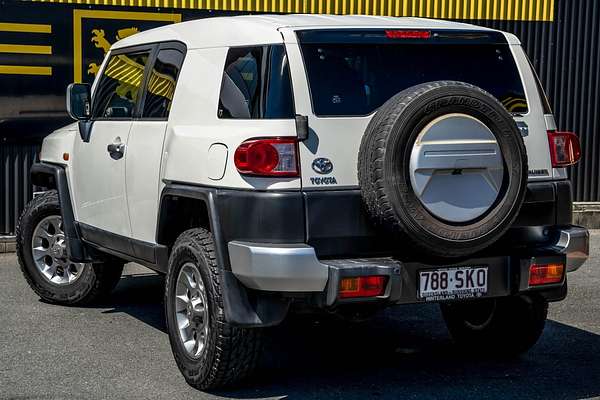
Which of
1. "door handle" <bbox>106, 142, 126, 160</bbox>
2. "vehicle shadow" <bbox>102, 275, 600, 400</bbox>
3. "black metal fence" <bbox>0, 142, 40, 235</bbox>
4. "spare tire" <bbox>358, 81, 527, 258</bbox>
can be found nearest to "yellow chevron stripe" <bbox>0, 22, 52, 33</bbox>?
"black metal fence" <bbox>0, 142, 40, 235</bbox>

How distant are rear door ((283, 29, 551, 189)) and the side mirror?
7.47 feet

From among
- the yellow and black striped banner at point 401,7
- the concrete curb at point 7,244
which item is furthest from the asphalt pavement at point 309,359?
the yellow and black striped banner at point 401,7

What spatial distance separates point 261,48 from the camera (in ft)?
16.7

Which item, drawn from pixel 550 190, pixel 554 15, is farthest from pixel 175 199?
pixel 554 15

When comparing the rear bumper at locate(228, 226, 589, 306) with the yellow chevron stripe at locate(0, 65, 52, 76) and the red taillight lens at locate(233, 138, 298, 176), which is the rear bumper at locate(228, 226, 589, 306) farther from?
the yellow chevron stripe at locate(0, 65, 52, 76)

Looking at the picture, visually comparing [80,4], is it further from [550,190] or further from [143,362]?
[550,190]

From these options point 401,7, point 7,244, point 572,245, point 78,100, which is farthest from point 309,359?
point 401,7

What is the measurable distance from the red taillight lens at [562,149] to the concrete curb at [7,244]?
624 cm

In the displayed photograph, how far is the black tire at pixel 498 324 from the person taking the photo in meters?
5.92

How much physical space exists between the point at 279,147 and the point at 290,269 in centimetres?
57

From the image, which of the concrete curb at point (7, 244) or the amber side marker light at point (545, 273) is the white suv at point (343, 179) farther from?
the concrete curb at point (7, 244)

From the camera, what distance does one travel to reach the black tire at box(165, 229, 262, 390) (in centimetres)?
506

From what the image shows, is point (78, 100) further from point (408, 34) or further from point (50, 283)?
point (408, 34)

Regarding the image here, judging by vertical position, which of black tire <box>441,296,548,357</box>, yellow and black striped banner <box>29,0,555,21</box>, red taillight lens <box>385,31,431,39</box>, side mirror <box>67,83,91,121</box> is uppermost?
yellow and black striped banner <box>29,0,555,21</box>
